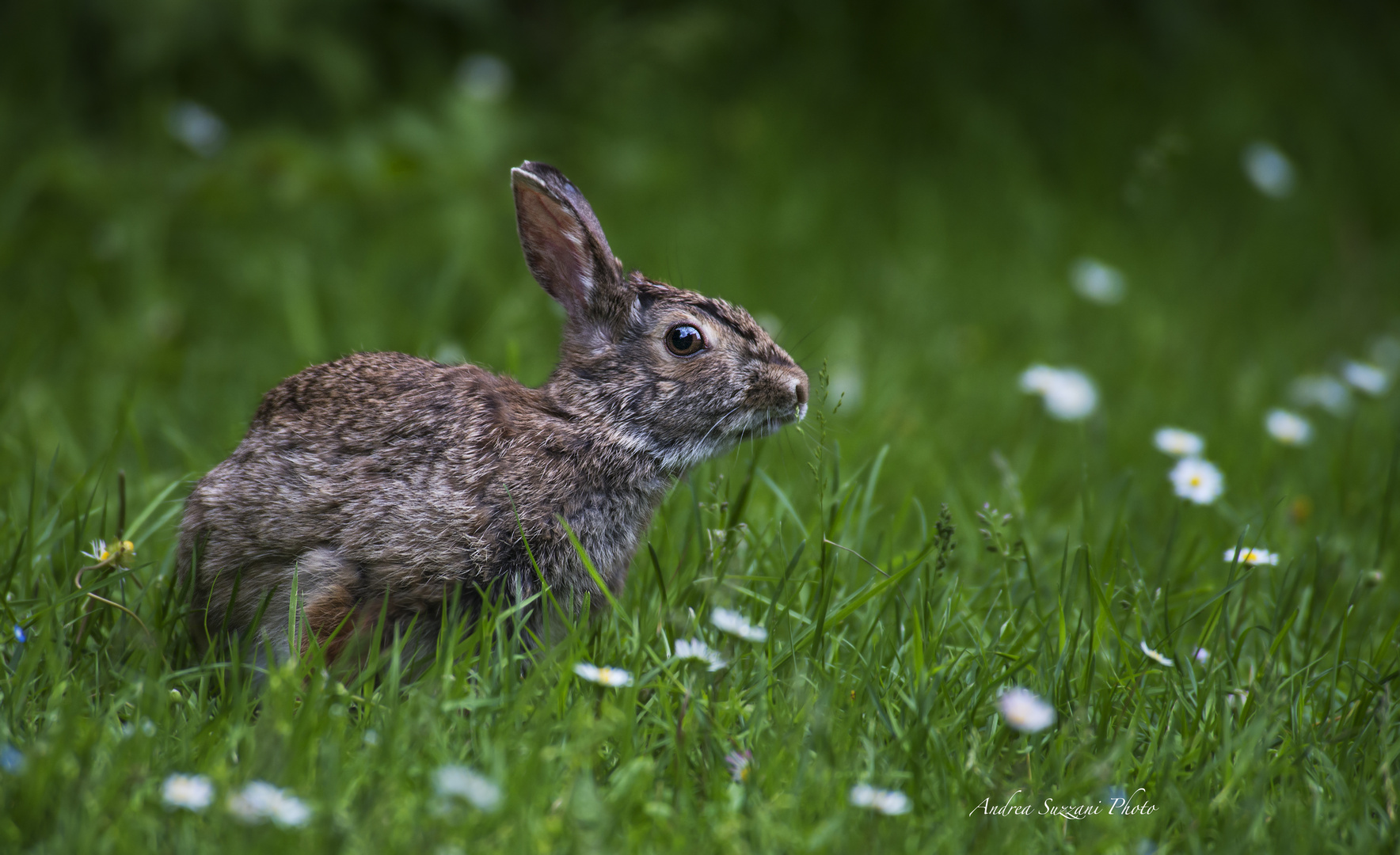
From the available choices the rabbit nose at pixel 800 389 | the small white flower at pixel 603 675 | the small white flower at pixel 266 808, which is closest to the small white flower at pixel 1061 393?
the rabbit nose at pixel 800 389

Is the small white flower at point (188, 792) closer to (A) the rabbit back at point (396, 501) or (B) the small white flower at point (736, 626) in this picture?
(A) the rabbit back at point (396, 501)

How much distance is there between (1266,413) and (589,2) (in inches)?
220

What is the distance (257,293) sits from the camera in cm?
686

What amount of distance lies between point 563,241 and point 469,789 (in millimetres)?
2064

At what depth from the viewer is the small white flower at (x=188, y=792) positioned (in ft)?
8.23

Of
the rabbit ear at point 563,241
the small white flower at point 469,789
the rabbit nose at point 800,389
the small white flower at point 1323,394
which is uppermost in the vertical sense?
the rabbit ear at point 563,241

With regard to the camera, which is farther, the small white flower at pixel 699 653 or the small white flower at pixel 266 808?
the small white flower at pixel 699 653

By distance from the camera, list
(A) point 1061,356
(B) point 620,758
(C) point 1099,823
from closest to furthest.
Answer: (C) point 1099,823 → (B) point 620,758 → (A) point 1061,356

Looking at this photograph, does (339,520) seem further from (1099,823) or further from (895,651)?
(1099,823)

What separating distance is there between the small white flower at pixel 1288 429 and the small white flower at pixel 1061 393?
80 cm

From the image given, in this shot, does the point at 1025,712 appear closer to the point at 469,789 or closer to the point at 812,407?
the point at 469,789

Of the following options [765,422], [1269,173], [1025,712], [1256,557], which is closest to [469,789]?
[1025,712]

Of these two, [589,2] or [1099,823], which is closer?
[1099,823]

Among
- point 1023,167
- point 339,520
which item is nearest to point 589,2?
point 1023,167
